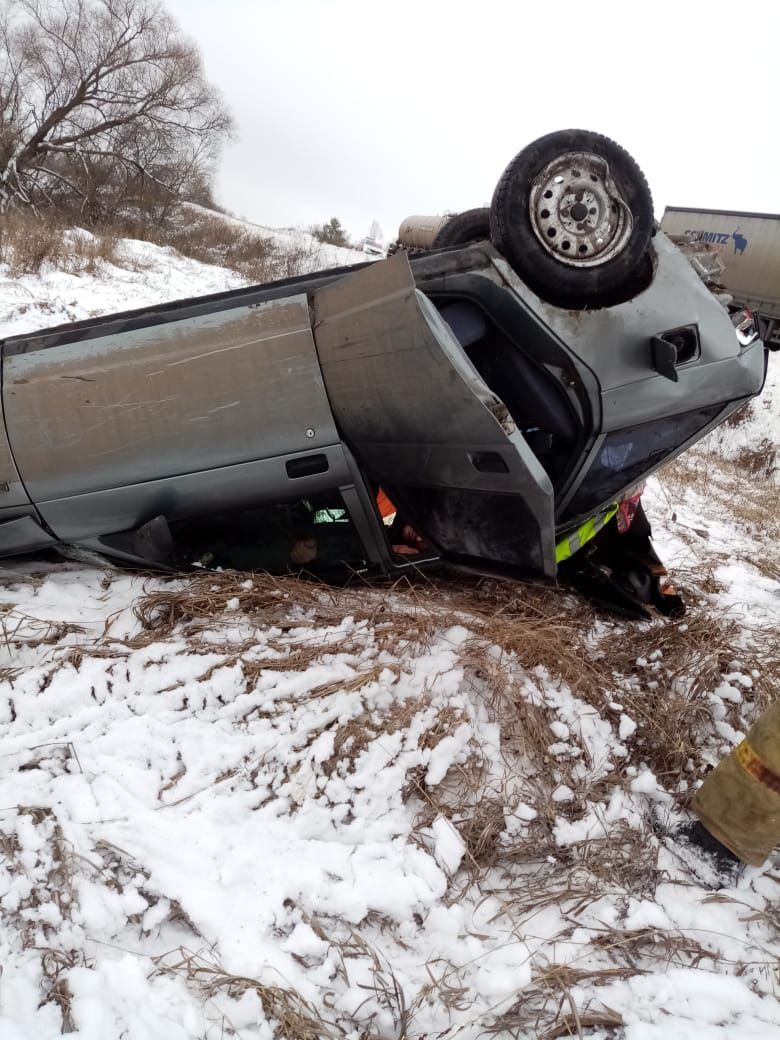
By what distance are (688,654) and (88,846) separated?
2385mm

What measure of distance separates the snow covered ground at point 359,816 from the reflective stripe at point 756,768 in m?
0.41

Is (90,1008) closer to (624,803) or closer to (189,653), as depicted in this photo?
(189,653)

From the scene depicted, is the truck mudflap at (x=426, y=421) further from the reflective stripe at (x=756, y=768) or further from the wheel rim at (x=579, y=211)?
the reflective stripe at (x=756, y=768)

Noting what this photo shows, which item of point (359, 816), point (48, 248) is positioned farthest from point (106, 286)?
point (359, 816)

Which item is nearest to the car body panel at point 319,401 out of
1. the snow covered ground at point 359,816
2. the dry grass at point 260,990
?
the snow covered ground at point 359,816

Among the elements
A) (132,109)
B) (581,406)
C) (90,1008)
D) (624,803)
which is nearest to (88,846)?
(90,1008)

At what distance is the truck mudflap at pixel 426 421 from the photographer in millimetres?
1977

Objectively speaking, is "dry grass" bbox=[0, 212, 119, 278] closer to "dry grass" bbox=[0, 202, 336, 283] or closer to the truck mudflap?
"dry grass" bbox=[0, 202, 336, 283]

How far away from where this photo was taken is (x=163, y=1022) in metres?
1.28

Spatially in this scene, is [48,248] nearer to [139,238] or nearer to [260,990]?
[139,238]

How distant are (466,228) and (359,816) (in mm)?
2889

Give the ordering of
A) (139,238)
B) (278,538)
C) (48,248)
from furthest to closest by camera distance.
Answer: (139,238) < (48,248) < (278,538)

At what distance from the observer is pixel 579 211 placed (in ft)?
7.31

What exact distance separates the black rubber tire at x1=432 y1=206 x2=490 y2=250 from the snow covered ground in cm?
195
